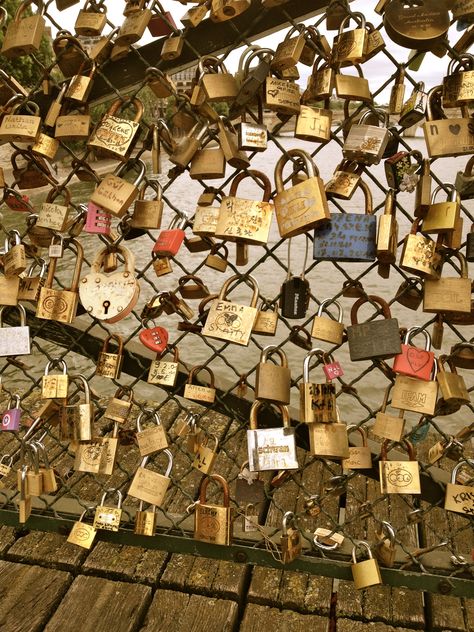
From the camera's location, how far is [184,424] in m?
1.90

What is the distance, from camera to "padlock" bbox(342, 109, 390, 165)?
1.45 meters

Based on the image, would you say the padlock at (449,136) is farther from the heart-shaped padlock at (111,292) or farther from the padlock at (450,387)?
the heart-shaped padlock at (111,292)

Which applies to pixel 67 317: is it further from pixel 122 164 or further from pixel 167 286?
pixel 167 286

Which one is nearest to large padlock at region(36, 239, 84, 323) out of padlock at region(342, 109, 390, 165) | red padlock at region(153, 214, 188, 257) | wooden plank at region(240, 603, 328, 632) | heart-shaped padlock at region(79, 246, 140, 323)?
heart-shaped padlock at region(79, 246, 140, 323)

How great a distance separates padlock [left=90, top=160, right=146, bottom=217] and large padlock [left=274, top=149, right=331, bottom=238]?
41 centimetres

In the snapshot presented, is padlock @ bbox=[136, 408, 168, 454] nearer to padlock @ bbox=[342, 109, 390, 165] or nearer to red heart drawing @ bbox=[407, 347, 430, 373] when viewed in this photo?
red heart drawing @ bbox=[407, 347, 430, 373]

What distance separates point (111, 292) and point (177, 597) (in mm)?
1164

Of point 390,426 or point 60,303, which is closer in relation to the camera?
point 390,426

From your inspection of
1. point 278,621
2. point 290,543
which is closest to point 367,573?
point 290,543

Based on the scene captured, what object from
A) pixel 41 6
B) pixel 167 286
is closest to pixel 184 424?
pixel 41 6

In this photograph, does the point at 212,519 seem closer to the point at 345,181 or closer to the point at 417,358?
the point at 417,358

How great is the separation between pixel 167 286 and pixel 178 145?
212 inches

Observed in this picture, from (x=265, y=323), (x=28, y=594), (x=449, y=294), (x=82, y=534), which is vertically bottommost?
(x=28, y=594)

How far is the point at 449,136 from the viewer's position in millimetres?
1408
